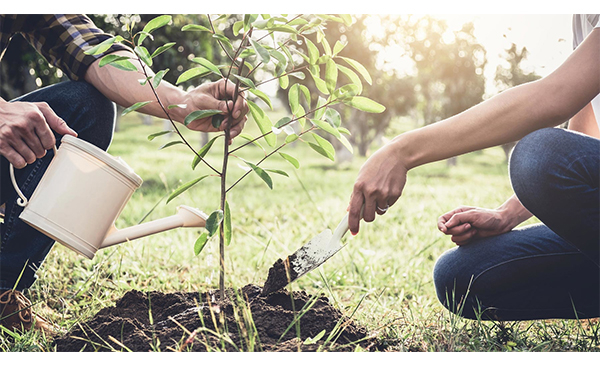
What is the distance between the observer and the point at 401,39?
309 inches

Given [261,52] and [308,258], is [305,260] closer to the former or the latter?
[308,258]

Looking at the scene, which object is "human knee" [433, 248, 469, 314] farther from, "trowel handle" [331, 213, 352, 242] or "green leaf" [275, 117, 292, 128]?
"green leaf" [275, 117, 292, 128]

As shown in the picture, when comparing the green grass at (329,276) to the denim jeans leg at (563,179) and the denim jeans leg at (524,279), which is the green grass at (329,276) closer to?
the denim jeans leg at (524,279)

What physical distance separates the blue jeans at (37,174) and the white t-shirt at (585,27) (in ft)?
4.85

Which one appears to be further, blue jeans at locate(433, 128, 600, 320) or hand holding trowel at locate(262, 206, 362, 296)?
blue jeans at locate(433, 128, 600, 320)

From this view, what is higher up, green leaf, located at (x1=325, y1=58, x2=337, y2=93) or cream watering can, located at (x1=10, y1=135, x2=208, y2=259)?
green leaf, located at (x1=325, y1=58, x2=337, y2=93)

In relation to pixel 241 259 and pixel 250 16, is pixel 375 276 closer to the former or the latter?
pixel 241 259

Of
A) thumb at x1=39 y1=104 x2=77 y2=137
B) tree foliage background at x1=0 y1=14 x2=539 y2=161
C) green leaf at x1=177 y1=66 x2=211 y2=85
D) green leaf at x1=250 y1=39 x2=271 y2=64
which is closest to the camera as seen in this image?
green leaf at x1=250 y1=39 x2=271 y2=64

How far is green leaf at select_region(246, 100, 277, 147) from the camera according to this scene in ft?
4.17

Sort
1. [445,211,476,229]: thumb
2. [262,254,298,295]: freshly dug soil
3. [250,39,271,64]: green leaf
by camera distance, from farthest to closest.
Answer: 1. [445,211,476,229]: thumb
2. [262,254,298,295]: freshly dug soil
3. [250,39,271,64]: green leaf

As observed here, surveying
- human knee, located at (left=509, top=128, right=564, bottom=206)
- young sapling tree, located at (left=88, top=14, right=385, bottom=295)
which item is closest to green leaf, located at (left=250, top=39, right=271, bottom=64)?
young sapling tree, located at (left=88, top=14, right=385, bottom=295)

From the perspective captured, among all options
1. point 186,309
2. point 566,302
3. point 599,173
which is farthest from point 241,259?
point 599,173

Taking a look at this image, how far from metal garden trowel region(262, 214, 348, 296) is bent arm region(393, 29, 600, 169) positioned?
0.29 meters
